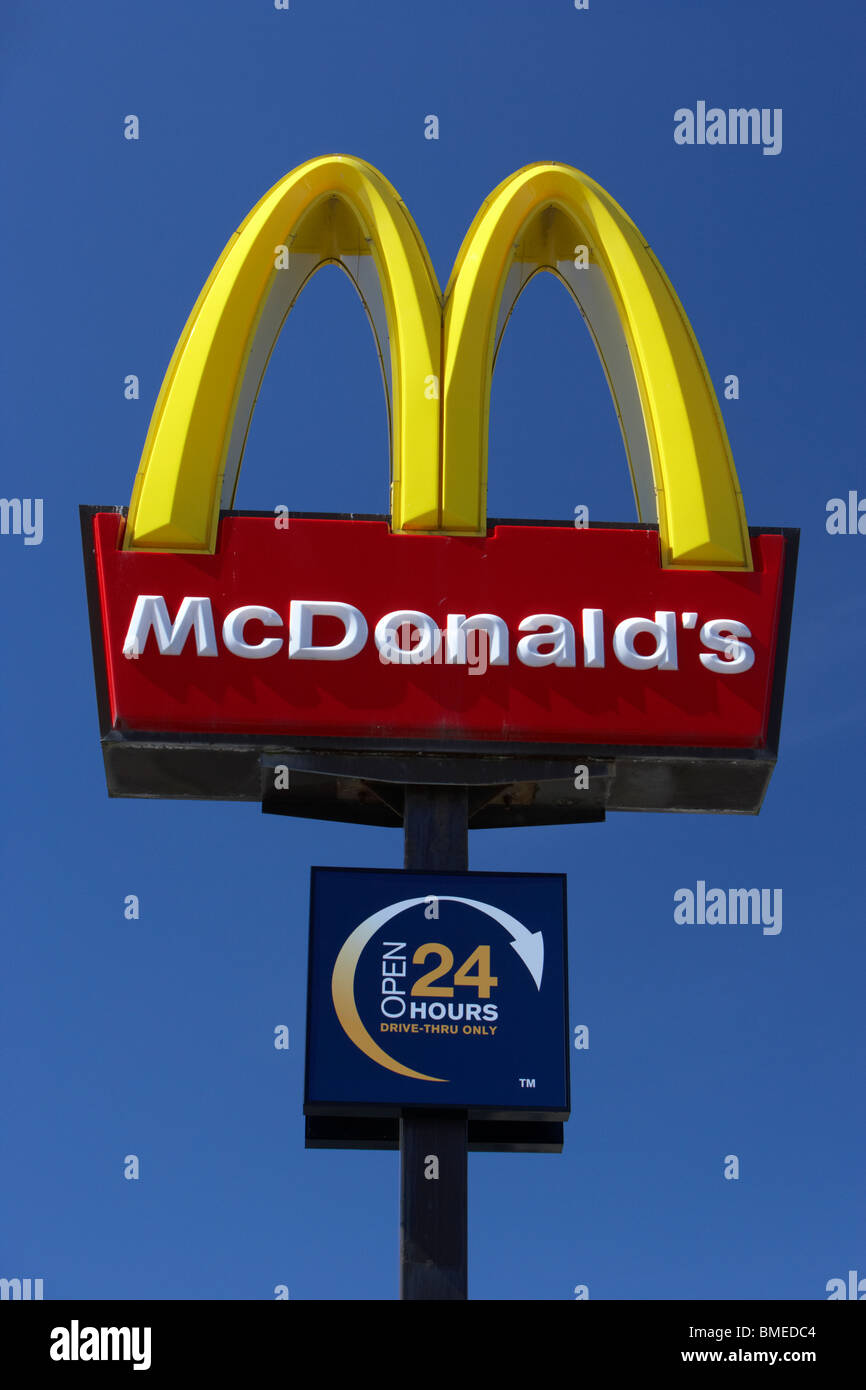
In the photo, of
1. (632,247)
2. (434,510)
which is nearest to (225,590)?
(434,510)

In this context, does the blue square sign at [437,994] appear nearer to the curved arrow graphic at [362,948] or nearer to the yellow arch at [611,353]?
the curved arrow graphic at [362,948]

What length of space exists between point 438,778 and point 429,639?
1034 mm

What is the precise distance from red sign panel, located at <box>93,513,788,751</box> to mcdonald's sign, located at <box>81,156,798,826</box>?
2 cm

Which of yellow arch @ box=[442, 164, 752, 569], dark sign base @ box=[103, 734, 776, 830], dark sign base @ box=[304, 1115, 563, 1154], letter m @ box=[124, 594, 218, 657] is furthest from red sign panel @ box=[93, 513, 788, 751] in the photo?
dark sign base @ box=[304, 1115, 563, 1154]

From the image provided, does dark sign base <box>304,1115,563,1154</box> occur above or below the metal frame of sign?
below

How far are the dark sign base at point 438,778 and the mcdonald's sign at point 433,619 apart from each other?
0.02m

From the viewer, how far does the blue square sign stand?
12.1 metres

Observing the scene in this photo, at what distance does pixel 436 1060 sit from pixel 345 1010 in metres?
0.71

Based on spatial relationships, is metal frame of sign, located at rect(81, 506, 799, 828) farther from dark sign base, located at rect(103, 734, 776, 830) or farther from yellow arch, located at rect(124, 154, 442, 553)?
yellow arch, located at rect(124, 154, 442, 553)

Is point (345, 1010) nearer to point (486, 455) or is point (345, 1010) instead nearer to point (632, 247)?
point (486, 455)

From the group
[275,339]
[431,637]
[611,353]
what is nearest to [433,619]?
[431,637]

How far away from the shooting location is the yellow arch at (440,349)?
1364cm

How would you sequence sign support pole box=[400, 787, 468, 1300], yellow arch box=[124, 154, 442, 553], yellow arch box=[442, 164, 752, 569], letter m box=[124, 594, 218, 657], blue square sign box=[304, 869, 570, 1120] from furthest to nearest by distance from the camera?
1. yellow arch box=[442, 164, 752, 569]
2. yellow arch box=[124, 154, 442, 553]
3. letter m box=[124, 594, 218, 657]
4. blue square sign box=[304, 869, 570, 1120]
5. sign support pole box=[400, 787, 468, 1300]

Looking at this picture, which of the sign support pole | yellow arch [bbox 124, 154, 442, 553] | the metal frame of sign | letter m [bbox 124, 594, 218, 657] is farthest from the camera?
Answer: yellow arch [bbox 124, 154, 442, 553]
